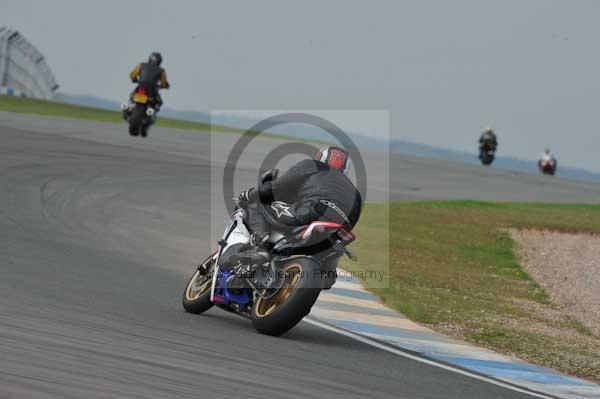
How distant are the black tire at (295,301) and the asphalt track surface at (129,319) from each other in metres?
0.12

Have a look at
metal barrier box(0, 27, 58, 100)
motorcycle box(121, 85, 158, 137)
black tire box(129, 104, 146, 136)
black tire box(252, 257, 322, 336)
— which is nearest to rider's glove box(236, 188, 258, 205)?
black tire box(252, 257, 322, 336)

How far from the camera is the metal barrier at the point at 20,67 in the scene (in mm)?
38031

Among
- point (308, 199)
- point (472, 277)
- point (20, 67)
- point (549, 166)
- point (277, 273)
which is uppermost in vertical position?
point (20, 67)

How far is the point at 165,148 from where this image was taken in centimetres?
2364

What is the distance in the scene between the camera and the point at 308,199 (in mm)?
7734

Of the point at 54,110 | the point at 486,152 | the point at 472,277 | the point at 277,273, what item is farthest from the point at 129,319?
the point at 486,152

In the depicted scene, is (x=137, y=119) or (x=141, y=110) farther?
(x=137, y=119)

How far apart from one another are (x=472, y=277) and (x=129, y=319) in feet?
25.8

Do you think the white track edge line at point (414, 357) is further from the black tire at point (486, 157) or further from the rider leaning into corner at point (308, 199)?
the black tire at point (486, 157)

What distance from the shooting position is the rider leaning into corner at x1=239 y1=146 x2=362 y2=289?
7.70m

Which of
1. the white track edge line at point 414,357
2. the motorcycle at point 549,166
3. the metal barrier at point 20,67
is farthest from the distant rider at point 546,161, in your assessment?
the white track edge line at point 414,357

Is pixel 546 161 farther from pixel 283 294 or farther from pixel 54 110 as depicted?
pixel 283 294

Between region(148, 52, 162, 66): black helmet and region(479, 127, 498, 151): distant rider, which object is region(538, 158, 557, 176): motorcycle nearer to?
Result: region(479, 127, 498, 151): distant rider

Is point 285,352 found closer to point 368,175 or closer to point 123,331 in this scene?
point 123,331
